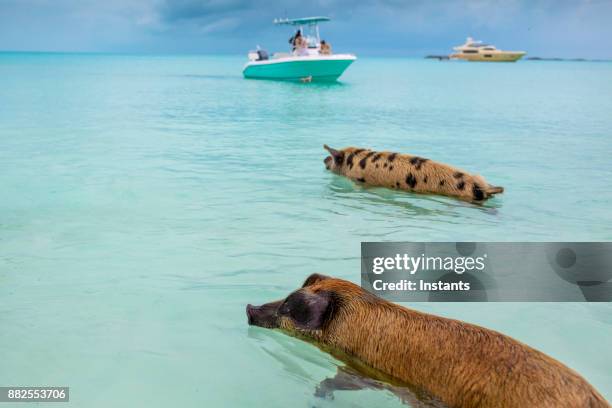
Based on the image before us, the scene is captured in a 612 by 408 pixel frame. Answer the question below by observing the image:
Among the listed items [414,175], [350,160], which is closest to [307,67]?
[350,160]

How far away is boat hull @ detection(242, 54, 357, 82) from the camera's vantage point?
155ft

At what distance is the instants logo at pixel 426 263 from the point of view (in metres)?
6.70

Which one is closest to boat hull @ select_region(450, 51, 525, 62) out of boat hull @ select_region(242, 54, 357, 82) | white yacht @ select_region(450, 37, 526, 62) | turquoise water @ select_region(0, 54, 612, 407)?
white yacht @ select_region(450, 37, 526, 62)

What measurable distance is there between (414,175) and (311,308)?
258 inches

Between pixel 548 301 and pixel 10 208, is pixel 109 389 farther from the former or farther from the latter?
pixel 10 208

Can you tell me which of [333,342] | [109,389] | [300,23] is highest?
[300,23]

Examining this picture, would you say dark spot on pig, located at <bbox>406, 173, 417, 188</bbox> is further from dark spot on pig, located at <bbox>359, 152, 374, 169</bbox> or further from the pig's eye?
the pig's eye

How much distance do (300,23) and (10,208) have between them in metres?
42.0

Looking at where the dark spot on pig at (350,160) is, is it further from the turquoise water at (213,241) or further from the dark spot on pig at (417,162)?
the dark spot on pig at (417,162)

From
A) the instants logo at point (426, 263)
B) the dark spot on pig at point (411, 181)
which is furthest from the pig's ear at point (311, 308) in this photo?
the dark spot on pig at point (411, 181)

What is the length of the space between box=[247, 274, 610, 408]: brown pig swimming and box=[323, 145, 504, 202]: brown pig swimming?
19.4ft

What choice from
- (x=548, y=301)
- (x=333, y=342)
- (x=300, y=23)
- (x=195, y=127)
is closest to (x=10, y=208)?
(x=333, y=342)

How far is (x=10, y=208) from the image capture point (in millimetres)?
9258

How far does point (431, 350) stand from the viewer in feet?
11.5
